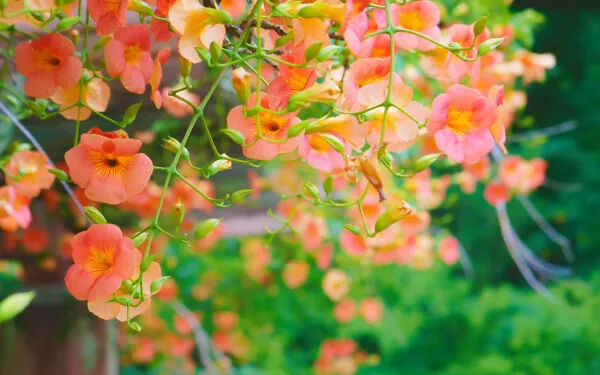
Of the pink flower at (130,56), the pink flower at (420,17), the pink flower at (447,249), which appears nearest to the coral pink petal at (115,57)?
the pink flower at (130,56)

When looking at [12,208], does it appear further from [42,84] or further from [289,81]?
[289,81]

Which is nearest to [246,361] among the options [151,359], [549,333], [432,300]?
[151,359]

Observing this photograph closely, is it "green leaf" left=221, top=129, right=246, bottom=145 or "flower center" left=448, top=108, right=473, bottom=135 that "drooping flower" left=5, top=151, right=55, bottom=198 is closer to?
"green leaf" left=221, top=129, right=246, bottom=145

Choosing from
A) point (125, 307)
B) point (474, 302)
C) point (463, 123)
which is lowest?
point (474, 302)

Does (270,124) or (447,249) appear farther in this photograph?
(447,249)

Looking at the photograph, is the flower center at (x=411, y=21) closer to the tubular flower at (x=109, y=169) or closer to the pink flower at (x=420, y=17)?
the pink flower at (x=420, y=17)

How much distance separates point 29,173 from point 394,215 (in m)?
0.37

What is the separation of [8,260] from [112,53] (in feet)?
4.81

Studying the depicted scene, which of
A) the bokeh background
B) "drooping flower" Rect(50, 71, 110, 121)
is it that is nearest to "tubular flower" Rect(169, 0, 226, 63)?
"drooping flower" Rect(50, 71, 110, 121)

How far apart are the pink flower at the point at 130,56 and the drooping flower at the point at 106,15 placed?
0.08 ft

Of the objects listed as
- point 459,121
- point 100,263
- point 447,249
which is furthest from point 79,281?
point 447,249

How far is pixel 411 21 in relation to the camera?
0.52 metres

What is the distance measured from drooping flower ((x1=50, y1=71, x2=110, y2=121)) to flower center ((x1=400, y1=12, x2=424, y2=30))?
0.25 meters

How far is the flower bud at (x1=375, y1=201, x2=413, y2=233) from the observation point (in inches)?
18.7
